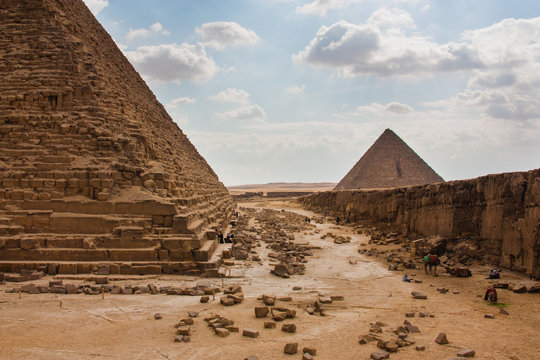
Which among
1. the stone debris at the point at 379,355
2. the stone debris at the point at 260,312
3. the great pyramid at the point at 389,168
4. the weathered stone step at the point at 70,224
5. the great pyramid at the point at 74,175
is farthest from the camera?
the great pyramid at the point at 389,168

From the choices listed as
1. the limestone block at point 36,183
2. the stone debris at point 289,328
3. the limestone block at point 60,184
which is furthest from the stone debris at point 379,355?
the limestone block at point 36,183

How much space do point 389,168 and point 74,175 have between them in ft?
107

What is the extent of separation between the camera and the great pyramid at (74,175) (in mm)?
8508

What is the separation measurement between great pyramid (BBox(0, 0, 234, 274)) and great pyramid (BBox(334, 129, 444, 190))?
27.4 m

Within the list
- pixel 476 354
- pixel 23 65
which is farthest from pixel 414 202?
pixel 23 65

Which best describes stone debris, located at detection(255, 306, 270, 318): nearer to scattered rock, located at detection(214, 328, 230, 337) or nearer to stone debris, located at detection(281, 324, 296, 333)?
stone debris, located at detection(281, 324, 296, 333)

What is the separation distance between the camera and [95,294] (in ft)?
22.8

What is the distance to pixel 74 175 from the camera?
373 inches

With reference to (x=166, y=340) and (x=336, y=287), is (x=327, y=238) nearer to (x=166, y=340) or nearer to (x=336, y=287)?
(x=336, y=287)

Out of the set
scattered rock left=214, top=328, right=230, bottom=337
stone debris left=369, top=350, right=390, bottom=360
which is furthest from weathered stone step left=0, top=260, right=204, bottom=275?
stone debris left=369, top=350, right=390, bottom=360

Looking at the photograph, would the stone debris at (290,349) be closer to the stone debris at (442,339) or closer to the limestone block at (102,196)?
the stone debris at (442,339)

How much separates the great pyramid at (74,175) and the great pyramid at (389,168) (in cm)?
2738

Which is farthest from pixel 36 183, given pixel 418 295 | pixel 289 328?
pixel 418 295

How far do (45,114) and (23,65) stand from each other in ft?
8.43
